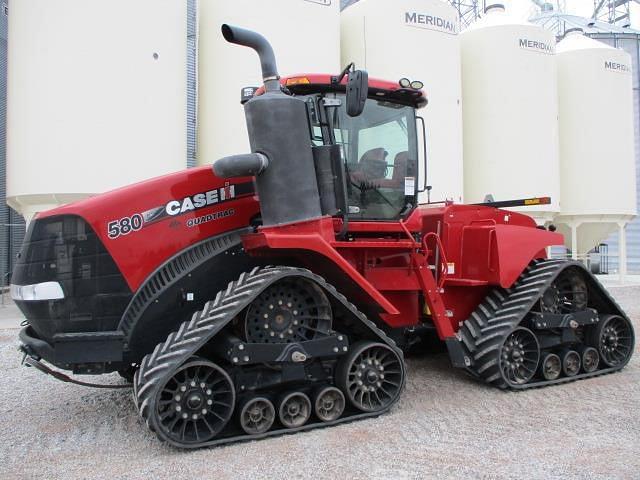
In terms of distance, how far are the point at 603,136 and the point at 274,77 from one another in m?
15.5

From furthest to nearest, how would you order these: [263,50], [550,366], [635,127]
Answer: [635,127] → [550,366] → [263,50]

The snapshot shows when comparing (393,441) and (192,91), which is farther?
(192,91)

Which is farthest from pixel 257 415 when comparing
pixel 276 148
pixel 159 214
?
pixel 276 148

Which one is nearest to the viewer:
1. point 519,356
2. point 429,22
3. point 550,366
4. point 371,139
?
point 371,139

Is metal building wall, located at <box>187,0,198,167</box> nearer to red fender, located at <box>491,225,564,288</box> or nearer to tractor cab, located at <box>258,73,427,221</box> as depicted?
tractor cab, located at <box>258,73,427,221</box>

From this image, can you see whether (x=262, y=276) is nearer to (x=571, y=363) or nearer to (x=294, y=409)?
(x=294, y=409)

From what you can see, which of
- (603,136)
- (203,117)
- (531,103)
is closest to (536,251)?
(203,117)

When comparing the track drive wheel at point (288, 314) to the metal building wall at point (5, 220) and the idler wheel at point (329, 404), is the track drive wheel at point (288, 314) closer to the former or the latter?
the idler wheel at point (329, 404)

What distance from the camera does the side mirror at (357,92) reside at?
13.5ft

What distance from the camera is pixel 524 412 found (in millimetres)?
4719

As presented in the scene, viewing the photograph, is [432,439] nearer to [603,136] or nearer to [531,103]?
[531,103]

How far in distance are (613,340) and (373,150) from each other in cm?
352

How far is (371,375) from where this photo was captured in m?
4.46

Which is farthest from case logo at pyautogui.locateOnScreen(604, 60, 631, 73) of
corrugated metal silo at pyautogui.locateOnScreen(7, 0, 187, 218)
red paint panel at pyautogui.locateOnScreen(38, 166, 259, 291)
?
red paint panel at pyautogui.locateOnScreen(38, 166, 259, 291)
